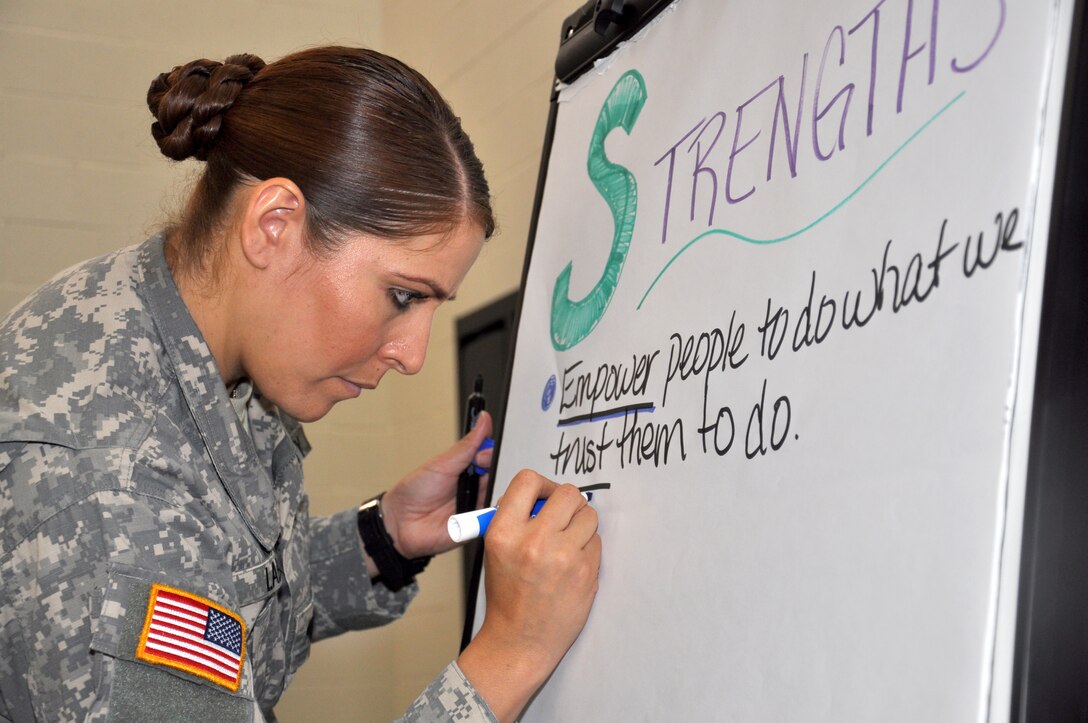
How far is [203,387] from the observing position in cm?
97

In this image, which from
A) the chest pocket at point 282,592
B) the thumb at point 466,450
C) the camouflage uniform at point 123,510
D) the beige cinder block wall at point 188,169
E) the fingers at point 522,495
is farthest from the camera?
the beige cinder block wall at point 188,169

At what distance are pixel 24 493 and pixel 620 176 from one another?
0.60 metres

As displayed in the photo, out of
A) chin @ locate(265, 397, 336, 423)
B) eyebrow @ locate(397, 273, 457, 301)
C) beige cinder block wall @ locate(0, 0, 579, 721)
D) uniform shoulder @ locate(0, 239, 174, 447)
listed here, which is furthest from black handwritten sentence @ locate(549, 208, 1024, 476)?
beige cinder block wall @ locate(0, 0, 579, 721)

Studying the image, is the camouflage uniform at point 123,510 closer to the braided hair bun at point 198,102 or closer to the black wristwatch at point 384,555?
the braided hair bun at point 198,102

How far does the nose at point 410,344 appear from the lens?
1.03m

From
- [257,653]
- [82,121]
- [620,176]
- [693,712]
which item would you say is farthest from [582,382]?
[82,121]

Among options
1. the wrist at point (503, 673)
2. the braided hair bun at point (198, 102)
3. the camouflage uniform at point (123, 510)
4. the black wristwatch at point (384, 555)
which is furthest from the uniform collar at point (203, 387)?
the black wristwatch at point (384, 555)

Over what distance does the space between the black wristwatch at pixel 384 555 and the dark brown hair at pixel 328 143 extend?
500 mm

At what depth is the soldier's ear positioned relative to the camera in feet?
3.08

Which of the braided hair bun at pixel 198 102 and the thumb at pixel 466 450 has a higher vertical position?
the braided hair bun at pixel 198 102

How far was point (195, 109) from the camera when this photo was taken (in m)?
1.01

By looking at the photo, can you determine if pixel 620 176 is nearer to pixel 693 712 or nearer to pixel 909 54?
pixel 909 54

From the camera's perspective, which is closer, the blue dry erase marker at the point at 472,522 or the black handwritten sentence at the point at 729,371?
the black handwritten sentence at the point at 729,371

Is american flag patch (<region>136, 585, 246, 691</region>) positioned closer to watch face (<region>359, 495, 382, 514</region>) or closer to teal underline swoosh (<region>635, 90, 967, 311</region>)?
teal underline swoosh (<region>635, 90, 967, 311</region>)
